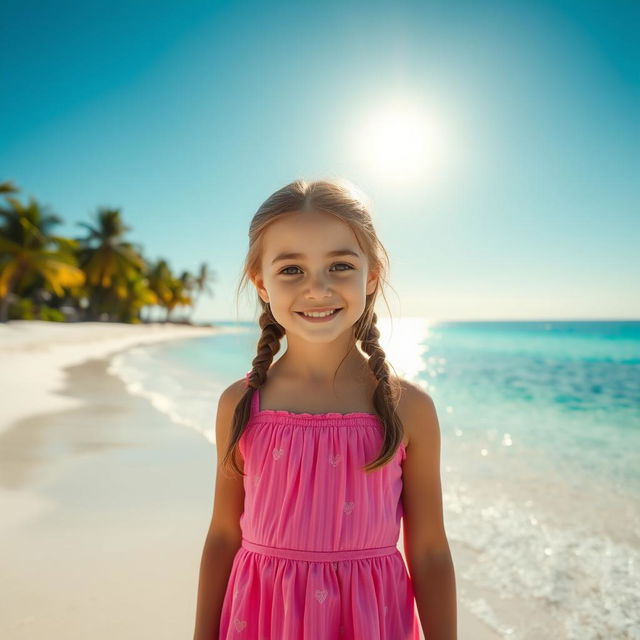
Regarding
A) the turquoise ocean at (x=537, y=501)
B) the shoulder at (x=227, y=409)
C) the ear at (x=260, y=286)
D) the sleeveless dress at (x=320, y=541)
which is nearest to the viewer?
the sleeveless dress at (x=320, y=541)

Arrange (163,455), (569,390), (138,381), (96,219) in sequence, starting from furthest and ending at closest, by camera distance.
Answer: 1. (96,219)
2. (569,390)
3. (138,381)
4. (163,455)

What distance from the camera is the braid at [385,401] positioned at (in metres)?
1.26

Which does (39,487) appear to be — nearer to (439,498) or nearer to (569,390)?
(439,498)

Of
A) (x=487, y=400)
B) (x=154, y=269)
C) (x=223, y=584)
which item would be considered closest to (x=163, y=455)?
(x=223, y=584)

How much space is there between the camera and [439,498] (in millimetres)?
1362

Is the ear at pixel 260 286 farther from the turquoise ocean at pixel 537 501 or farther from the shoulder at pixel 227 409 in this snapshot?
the shoulder at pixel 227 409

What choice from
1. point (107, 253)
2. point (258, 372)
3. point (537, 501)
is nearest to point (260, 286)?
point (258, 372)

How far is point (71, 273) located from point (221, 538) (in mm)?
30703

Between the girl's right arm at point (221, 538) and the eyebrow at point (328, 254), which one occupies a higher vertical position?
the eyebrow at point (328, 254)

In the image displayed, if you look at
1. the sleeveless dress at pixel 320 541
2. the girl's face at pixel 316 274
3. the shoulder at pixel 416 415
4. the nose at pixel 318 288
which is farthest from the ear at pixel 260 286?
the shoulder at pixel 416 415

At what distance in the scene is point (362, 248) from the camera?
1.41m

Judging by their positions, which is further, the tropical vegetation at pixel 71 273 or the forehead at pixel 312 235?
the tropical vegetation at pixel 71 273

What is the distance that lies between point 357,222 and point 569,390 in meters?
13.3

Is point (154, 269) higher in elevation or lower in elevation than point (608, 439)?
higher
